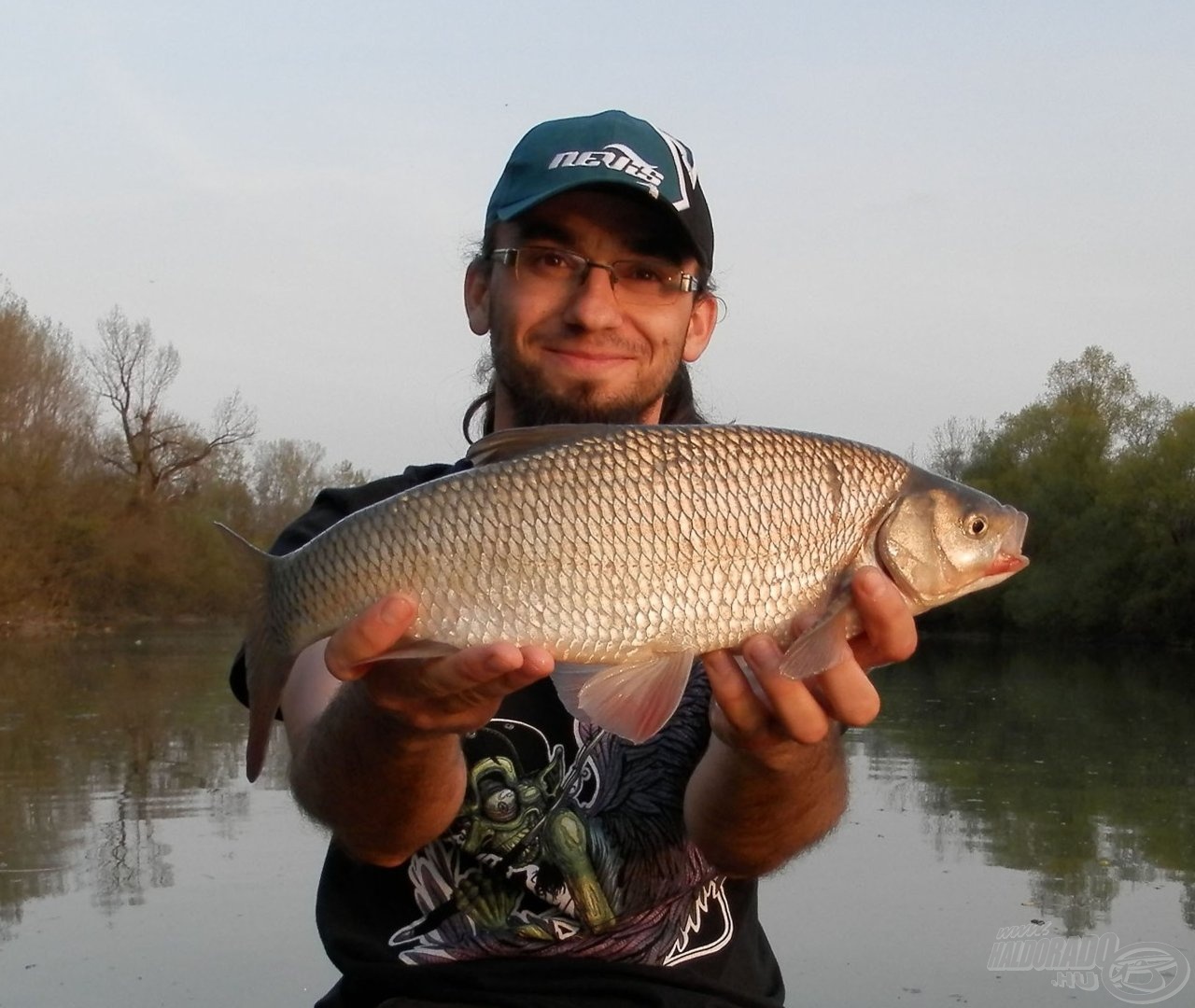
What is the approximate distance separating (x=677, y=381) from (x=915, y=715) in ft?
44.6

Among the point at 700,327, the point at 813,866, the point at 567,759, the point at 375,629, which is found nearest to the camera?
the point at 375,629

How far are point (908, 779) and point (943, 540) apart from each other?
909 centimetres

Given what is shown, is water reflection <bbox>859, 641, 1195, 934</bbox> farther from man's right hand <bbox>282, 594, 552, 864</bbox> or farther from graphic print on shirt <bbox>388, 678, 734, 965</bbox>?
man's right hand <bbox>282, 594, 552, 864</bbox>

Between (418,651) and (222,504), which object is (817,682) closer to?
(418,651)

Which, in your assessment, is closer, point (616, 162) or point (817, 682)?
point (817, 682)

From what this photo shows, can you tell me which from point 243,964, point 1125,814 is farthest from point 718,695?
point 1125,814

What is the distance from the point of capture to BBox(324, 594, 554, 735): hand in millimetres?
2281

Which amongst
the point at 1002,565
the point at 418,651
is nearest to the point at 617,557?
the point at 418,651

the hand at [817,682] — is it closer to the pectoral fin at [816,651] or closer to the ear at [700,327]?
the pectoral fin at [816,651]

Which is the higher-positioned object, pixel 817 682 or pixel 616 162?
pixel 616 162

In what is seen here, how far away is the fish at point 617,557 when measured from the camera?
2.35 metres

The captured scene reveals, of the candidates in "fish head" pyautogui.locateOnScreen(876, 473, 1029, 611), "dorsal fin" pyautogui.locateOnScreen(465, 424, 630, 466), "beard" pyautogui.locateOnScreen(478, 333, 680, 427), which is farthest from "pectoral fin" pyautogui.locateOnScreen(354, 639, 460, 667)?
"beard" pyautogui.locateOnScreen(478, 333, 680, 427)

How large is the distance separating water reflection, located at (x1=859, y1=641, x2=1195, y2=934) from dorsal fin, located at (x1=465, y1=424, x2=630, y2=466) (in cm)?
538

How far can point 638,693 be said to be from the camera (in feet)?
8.04
